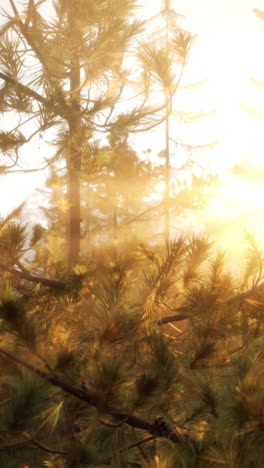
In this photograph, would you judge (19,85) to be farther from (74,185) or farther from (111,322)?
(111,322)

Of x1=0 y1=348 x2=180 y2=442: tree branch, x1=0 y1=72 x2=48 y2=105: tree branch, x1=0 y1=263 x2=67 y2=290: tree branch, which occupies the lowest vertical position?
x1=0 y1=348 x2=180 y2=442: tree branch

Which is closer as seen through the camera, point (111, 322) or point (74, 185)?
point (111, 322)

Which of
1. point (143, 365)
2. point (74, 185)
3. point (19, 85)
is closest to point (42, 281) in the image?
point (143, 365)

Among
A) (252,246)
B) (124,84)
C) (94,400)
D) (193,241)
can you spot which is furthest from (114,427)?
(124,84)

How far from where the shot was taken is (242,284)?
269 centimetres

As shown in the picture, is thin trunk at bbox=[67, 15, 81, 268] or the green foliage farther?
thin trunk at bbox=[67, 15, 81, 268]

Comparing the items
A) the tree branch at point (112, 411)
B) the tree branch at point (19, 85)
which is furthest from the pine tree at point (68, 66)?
the tree branch at point (112, 411)

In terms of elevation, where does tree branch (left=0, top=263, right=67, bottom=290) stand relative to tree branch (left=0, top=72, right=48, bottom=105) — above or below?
below

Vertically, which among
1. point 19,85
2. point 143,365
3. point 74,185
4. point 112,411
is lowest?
point 112,411

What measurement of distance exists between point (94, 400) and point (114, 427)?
12.3 inches

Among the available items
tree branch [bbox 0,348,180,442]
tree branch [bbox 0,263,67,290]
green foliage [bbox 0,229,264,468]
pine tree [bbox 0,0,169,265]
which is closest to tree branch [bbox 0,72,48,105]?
pine tree [bbox 0,0,169,265]

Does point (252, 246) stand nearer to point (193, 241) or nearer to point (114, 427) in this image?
point (193, 241)

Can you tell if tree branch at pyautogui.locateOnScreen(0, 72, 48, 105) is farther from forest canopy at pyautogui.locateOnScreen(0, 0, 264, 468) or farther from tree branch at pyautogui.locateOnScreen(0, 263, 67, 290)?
tree branch at pyautogui.locateOnScreen(0, 263, 67, 290)

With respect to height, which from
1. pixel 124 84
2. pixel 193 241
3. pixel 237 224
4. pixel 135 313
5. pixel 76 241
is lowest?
pixel 237 224
